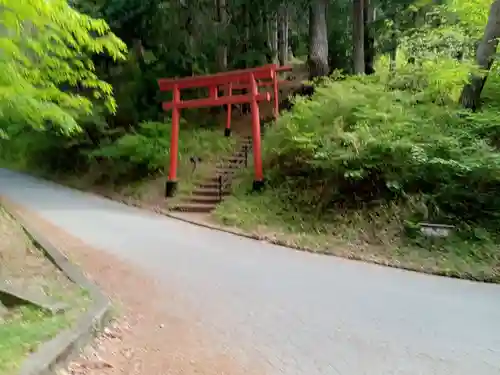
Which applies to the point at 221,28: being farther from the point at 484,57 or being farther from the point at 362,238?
the point at 362,238

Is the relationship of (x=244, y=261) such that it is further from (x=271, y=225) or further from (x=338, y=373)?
(x=338, y=373)

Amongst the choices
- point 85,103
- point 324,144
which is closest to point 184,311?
point 85,103

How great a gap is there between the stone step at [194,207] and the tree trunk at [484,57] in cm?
638

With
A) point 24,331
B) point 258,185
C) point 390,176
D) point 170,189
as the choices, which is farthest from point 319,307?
point 170,189

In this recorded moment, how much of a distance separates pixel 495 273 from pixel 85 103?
6.91 m

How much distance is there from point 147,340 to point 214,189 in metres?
8.78

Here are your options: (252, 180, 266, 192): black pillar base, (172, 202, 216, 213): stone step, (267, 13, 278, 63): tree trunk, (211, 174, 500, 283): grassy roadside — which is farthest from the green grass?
(267, 13, 278, 63): tree trunk

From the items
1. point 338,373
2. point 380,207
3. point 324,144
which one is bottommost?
point 338,373

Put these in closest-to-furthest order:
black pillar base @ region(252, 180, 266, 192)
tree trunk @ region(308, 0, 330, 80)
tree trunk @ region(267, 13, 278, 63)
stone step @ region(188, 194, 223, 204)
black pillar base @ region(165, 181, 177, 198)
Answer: black pillar base @ region(252, 180, 266, 192) → stone step @ region(188, 194, 223, 204) → black pillar base @ region(165, 181, 177, 198) → tree trunk @ region(308, 0, 330, 80) → tree trunk @ region(267, 13, 278, 63)

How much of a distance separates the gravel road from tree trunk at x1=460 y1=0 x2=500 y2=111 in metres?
4.96

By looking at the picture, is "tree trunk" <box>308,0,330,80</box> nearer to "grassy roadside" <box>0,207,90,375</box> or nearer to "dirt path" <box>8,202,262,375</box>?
"grassy roadside" <box>0,207,90,375</box>

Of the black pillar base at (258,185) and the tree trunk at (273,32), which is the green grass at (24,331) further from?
the tree trunk at (273,32)

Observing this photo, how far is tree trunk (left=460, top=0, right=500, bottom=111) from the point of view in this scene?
9797 millimetres

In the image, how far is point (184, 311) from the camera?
562 centimetres
